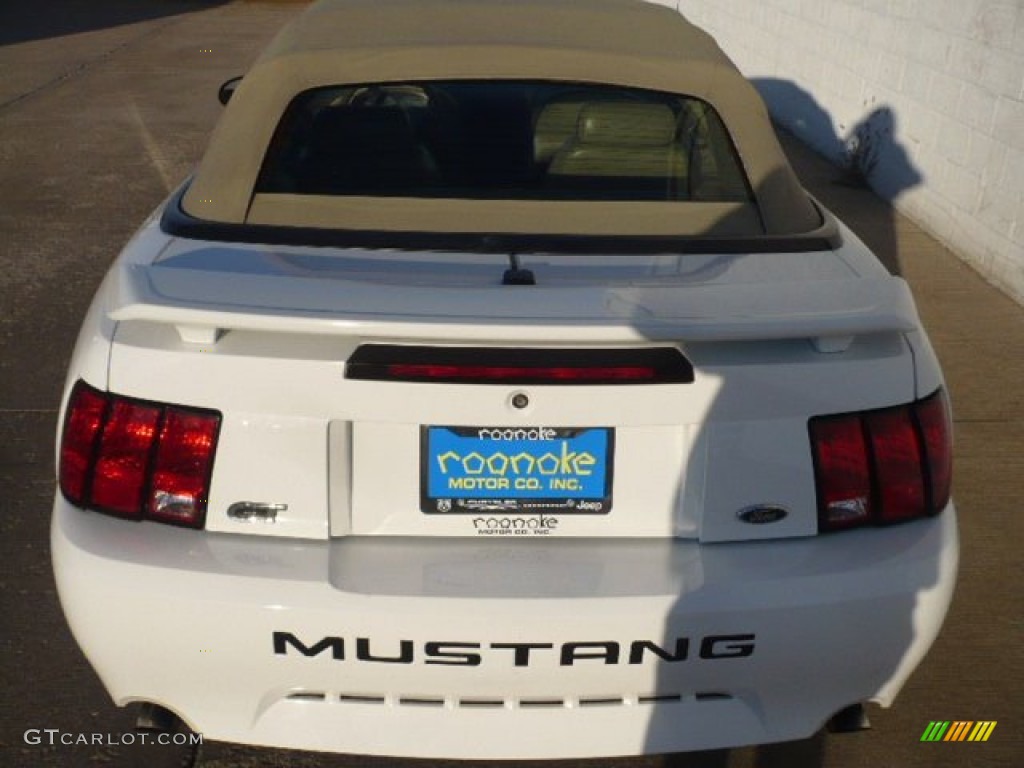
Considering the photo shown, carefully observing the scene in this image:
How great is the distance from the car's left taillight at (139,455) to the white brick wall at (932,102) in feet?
17.1

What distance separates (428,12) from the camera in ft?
10.6

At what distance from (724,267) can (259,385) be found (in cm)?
99

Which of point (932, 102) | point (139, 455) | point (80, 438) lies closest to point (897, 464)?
point (139, 455)

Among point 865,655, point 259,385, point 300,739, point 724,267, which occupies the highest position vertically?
point 724,267

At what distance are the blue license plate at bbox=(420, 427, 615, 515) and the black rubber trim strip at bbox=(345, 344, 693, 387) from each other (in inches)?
4.2

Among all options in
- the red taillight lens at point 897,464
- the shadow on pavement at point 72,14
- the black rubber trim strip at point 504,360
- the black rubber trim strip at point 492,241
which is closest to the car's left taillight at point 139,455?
the black rubber trim strip at point 504,360

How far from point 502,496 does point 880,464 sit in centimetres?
78

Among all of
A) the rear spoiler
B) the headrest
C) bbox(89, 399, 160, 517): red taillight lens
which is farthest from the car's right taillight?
bbox(89, 399, 160, 517): red taillight lens

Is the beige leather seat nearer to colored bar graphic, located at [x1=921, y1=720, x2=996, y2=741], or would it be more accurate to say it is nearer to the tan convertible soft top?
the tan convertible soft top

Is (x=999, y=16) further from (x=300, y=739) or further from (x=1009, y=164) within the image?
(x=300, y=739)

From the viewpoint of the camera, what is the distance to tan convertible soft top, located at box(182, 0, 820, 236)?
8.75ft

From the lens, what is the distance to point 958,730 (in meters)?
2.90

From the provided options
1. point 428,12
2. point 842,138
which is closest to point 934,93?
point 842,138

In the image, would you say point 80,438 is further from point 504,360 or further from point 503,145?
point 503,145
